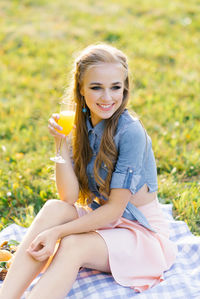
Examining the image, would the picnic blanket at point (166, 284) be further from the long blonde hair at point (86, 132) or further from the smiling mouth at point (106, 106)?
the smiling mouth at point (106, 106)

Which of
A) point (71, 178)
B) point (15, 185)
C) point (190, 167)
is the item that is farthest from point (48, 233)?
point (190, 167)

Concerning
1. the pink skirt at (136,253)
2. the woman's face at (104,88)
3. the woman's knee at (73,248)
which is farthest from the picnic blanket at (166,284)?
the woman's face at (104,88)

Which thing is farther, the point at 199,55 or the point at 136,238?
the point at 199,55

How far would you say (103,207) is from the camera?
2.25 meters

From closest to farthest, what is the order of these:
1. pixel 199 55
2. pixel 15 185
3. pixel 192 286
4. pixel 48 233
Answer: pixel 48 233 < pixel 192 286 < pixel 15 185 < pixel 199 55

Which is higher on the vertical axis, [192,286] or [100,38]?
[100,38]

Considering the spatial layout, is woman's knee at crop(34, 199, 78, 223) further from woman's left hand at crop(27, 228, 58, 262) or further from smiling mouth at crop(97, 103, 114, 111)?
smiling mouth at crop(97, 103, 114, 111)

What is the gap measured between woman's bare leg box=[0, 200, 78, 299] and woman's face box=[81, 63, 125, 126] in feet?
1.88

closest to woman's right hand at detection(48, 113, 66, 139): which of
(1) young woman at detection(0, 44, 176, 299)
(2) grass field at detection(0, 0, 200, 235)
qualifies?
(1) young woman at detection(0, 44, 176, 299)

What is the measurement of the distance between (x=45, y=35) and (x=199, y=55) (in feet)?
7.74

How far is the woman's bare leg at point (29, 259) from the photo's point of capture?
2053 millimetres

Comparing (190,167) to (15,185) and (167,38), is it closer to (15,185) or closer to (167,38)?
(15,185)

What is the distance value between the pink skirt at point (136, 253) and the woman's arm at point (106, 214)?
0.05m

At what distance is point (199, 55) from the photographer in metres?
5.96
